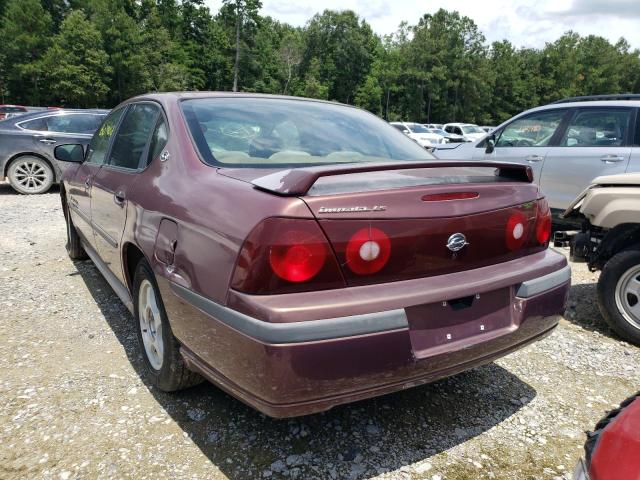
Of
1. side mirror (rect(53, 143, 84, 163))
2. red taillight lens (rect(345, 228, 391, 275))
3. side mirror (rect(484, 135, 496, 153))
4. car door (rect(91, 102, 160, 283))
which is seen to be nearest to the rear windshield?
car door (rect(91, 102, 160, 283))

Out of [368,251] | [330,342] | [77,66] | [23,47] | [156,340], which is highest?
[23,47]

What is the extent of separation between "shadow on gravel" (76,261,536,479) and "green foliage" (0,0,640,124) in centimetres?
4404

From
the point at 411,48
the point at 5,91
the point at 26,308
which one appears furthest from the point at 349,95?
the point at 26,308

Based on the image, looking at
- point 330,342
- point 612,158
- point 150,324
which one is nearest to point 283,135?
point 150,324

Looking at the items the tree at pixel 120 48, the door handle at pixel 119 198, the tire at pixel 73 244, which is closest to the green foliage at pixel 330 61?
the tree at pixel 120 48

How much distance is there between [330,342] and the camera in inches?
69.0

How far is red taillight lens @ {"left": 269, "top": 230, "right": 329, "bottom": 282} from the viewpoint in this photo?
1.78m

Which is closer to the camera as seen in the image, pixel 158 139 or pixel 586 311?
pixel 158 139

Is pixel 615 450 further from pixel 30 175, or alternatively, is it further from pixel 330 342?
pixel 30 175

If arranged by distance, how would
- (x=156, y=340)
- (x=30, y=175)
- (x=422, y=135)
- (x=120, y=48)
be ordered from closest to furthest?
(x=156, y=340)
(x=30, y=175)
(x=422, y=135)
(x=120, y=48)

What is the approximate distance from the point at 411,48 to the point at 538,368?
6710 centimetres

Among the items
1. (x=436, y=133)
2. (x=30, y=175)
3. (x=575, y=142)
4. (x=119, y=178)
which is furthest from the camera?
(x=436, y=133)

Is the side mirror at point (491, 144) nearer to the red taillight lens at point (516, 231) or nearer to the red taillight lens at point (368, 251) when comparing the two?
the red taillight lens at point (516, 231)

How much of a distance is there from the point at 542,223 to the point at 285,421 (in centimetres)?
160
